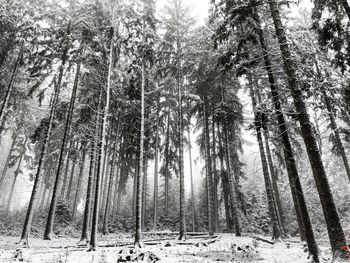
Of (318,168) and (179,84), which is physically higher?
(179,84)

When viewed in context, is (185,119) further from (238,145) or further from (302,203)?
(302,203)

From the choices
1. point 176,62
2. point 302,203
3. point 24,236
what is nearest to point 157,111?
point 176,62

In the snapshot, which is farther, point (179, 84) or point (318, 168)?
point (179, 84)

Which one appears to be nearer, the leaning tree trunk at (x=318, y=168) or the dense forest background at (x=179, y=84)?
the leaning tree trunk at (x=318, y=168)

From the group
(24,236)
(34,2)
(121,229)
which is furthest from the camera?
(121,229)

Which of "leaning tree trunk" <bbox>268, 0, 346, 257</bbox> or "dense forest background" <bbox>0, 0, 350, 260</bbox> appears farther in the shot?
"dense forest background" <bbox>0, 0, 350, 260</bbox>

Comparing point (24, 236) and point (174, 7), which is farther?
point (174, 7)

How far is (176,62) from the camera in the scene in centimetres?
1702

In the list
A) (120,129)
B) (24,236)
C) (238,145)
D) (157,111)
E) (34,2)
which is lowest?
(24,236)

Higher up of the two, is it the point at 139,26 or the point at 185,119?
the point at 139,26

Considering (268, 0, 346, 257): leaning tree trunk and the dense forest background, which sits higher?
the dense forest background

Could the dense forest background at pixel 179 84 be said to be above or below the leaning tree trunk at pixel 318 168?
above

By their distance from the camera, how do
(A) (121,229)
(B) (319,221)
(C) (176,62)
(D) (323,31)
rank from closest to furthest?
(D) (323,31) < (C) (176,62) < (A) (121,229) < (B) (319,221)

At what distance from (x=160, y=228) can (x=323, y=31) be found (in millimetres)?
20583
